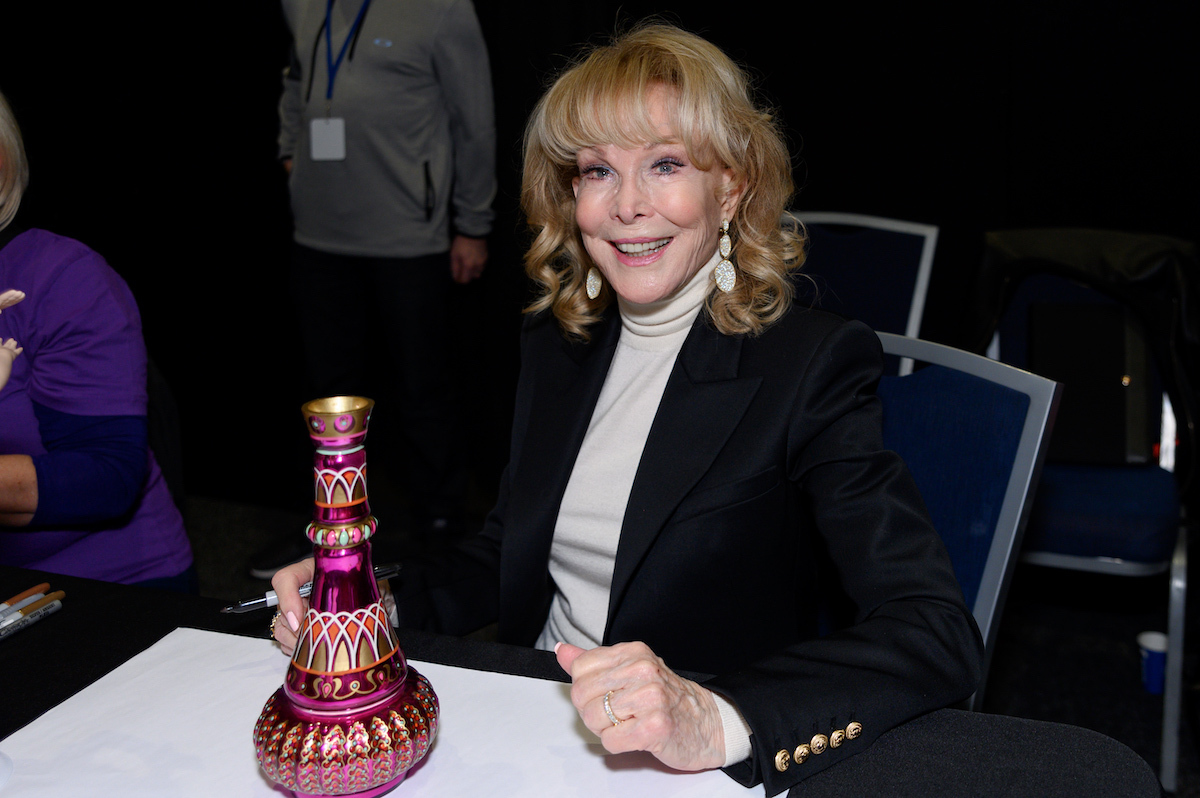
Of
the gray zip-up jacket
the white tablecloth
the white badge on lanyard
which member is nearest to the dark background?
the gray zip-up jacket

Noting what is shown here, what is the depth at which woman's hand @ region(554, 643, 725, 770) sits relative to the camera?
742 mm

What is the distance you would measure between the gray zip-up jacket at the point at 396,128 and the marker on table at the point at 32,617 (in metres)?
2.14

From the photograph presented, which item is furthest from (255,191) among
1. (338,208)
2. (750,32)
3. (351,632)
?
(351,632)

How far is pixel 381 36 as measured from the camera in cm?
291

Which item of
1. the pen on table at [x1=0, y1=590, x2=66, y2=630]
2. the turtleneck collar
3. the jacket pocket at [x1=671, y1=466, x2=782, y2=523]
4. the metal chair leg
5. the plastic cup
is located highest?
the turtleneck collar

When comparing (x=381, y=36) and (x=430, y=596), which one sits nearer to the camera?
(x=430, y=596)

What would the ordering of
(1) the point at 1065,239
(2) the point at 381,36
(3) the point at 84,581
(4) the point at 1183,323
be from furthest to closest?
(2) the point at 381,36 → (1) the point at 1065,239 → (4) the point at 1183,323 → (3) the point at 84,581

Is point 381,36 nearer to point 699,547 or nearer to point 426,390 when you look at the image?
point 426,390

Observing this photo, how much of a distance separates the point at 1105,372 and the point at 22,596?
2.53 m

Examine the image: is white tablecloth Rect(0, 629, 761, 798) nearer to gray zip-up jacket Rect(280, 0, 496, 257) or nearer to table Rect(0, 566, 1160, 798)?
table Rect(0, 566, 1160, 798)

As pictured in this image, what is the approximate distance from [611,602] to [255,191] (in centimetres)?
302

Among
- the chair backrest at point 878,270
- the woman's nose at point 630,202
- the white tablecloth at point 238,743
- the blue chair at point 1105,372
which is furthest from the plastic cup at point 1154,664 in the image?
the white tablecloth at point 238,743

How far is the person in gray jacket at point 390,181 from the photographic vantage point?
2943 millimetres

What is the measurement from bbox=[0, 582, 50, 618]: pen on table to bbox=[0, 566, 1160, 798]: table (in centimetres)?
3
